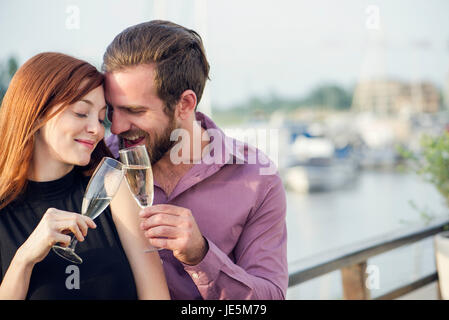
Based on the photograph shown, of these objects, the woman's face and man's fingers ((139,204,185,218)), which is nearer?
man's fingers ((139,204,185,218))

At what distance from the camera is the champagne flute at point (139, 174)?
50.3 inches

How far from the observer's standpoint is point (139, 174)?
50.3 inches

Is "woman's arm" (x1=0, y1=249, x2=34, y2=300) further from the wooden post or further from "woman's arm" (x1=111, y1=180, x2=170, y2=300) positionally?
the wooden post

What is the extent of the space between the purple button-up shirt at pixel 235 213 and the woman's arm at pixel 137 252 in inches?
5.6

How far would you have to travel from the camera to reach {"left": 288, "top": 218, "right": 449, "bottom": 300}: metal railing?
6.64 feet

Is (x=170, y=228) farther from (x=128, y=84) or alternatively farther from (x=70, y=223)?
(x=128, y=84)

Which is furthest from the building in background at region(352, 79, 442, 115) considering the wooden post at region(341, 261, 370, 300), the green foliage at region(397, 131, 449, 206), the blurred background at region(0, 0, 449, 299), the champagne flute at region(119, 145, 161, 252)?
the champagne flute at region(119, 145, 161, 252)

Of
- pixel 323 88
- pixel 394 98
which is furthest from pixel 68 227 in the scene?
pixel 323 88

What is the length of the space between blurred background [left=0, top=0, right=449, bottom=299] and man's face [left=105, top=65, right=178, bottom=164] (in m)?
0.12

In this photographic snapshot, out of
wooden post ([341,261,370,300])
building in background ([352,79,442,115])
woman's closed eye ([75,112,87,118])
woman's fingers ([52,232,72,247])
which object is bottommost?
building in background ([352,79,442,115])

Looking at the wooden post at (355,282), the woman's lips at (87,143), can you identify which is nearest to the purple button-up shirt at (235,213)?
the woman's lips at (87,143)

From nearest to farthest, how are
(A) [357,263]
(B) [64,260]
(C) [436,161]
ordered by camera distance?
(B) [64,260], (A) [357,263], (C) [436,161]

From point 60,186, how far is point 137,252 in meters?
0.32
